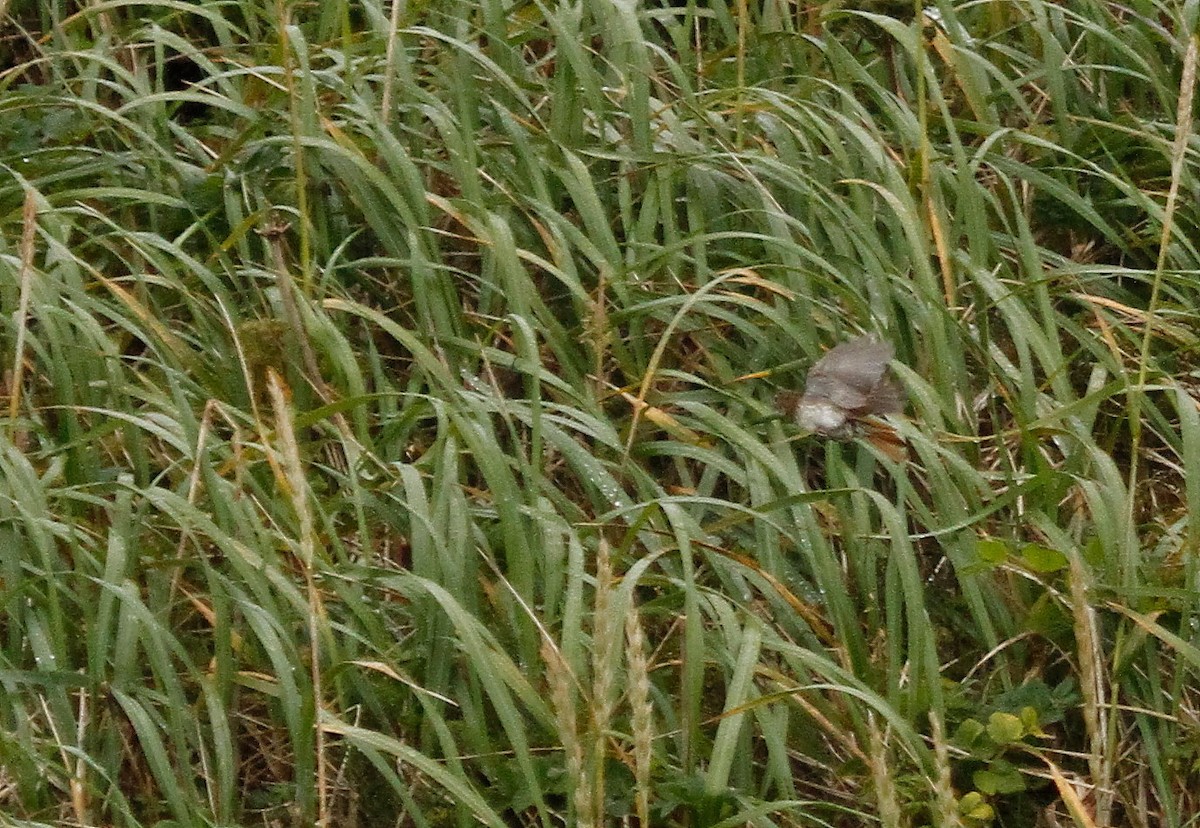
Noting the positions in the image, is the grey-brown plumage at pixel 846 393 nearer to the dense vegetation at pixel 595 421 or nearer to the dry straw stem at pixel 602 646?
the dense vegetation at pixel 595 421

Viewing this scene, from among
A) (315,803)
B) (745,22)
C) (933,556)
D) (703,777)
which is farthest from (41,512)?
(745,22)

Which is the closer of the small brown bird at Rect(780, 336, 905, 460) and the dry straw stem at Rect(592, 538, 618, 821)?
the dry straw stem at Rect(592, 538, 618, 821)

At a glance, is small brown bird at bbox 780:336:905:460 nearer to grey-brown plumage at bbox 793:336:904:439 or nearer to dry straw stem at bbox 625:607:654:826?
grey-brown plumage at bbox 793:336:904:439

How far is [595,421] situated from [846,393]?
0.37 metres

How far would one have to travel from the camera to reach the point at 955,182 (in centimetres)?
298

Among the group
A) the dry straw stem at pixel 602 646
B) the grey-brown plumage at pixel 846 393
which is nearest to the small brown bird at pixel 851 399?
the grey-brown plumage at pixel 846 393

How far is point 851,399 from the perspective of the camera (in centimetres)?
254

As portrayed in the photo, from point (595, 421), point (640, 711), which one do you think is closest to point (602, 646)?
point (640, 711)

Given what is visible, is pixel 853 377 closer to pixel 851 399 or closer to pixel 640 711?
pixel 851 399

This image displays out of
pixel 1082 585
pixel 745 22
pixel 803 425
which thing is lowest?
pixel 803 425

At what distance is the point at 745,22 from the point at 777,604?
3.72 ft

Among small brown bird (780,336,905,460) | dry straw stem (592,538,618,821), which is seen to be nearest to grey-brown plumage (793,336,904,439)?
small brown bird (780,336,905,460)

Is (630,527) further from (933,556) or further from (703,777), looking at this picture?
(933,556)

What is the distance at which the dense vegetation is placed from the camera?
2232mm
